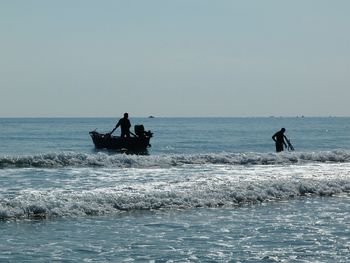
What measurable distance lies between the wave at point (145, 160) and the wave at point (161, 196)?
23.5 feet

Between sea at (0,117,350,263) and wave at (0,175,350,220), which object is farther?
wave at (0,175,350,220)

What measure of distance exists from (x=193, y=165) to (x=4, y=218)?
577 inches

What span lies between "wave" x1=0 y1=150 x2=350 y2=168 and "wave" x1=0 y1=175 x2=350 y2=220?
7161 mm

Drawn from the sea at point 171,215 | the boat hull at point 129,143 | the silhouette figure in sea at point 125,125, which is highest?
the silhouette figure in sea at point 125,125

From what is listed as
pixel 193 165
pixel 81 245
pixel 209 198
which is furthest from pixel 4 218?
pixel 193 165

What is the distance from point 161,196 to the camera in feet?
54.5

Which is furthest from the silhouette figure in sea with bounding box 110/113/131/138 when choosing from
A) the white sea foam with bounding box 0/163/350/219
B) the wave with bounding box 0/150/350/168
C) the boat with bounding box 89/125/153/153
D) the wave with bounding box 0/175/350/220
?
the wave with bounding box 0/175/350/220

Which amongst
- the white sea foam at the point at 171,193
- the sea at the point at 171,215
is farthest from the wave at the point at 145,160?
the white sea foam at the point at 171,193

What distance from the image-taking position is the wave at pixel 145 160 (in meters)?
26.6

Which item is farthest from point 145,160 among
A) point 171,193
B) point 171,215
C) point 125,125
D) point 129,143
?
point 171,215

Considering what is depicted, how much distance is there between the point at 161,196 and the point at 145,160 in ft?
37.9

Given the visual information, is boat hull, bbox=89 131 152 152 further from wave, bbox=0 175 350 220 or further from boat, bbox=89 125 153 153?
wave, bbox=0 175 350 220

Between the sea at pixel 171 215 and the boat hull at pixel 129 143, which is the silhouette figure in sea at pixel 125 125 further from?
the sea at pixel 171 215

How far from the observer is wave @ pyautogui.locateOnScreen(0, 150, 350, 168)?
87.4ft
